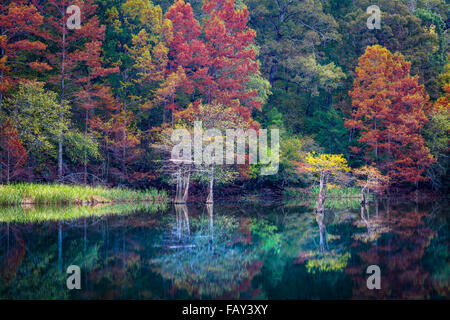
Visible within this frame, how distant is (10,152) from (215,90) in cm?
1359

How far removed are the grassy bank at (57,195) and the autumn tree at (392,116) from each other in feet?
57.6

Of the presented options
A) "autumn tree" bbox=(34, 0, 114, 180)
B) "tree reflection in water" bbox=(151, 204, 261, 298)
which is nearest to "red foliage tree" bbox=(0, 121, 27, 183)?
"autumn tree" bbox=(34, 0, 114, 180)

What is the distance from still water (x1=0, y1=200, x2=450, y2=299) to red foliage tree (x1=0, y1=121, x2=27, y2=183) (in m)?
9.38

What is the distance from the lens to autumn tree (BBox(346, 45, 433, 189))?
3144 centimetres

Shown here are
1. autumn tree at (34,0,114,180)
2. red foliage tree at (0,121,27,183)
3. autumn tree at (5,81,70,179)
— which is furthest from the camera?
autumn tree at (34,0,114,180)

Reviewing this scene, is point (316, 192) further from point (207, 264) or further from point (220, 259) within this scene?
point (207, 264)

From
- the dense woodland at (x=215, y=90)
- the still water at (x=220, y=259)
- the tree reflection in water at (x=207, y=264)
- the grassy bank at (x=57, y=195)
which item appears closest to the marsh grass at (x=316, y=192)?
the dense woodland at (x=215, y=90)

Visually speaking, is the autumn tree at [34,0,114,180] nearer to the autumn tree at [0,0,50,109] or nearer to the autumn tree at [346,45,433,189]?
the autumn tree at [0,0,50,109]

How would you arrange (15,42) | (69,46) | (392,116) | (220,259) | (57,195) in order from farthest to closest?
1. (392,116)
2. (69,46)
3. (15,42)
4. (57,195)
5. (220,259)

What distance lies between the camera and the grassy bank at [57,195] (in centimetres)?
2048

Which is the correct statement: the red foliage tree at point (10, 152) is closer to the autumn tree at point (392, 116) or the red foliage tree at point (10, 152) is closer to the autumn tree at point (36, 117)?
the autumn tree at point (36, 117)

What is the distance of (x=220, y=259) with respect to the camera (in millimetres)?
9141

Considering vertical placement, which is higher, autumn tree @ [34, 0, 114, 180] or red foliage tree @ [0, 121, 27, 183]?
autumn tree @ [34, 0, 114, 180]

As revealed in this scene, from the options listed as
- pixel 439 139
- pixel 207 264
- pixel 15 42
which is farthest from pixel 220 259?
pixel 439 139
